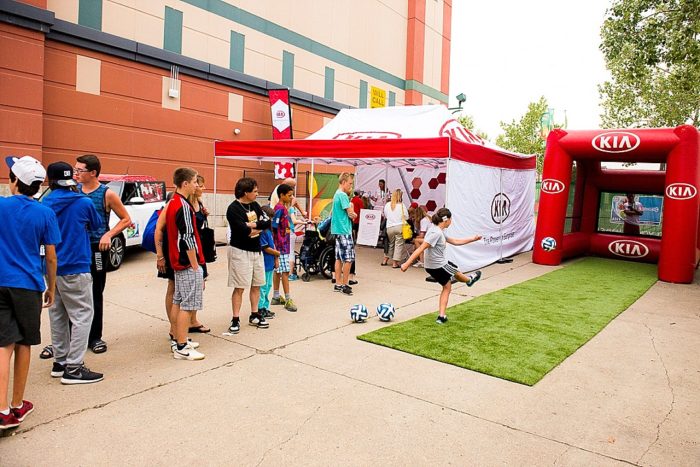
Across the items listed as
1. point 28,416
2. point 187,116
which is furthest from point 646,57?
point 28,416

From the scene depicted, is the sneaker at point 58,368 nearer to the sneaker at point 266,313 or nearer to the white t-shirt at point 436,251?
the sneaker at point 266,313

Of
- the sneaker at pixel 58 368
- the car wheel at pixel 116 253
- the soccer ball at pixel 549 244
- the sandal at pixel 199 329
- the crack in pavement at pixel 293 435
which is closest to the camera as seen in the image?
the crack in pavement at pixel 293 435

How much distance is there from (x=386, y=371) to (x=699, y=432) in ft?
7.81

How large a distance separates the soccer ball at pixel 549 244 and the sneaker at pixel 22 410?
10882 mm

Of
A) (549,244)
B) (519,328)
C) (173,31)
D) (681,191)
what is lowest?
(519,328)

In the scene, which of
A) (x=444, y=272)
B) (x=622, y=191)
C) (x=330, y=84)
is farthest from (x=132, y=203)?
(x=330, y=84)

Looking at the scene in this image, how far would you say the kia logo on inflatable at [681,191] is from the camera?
33.9 feet

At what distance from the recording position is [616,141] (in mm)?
11344

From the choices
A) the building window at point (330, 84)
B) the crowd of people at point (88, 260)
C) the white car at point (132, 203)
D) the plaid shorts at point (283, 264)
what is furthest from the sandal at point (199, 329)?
the building window at point (330, 84)

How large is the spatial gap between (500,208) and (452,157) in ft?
11.1

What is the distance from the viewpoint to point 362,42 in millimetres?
22656

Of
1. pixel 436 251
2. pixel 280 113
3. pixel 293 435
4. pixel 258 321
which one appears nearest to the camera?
pixel 293 435

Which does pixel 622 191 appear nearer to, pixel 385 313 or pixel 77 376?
pixel 385 313

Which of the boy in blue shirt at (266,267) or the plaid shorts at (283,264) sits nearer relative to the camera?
the boy in blue shirt at (266,267)
